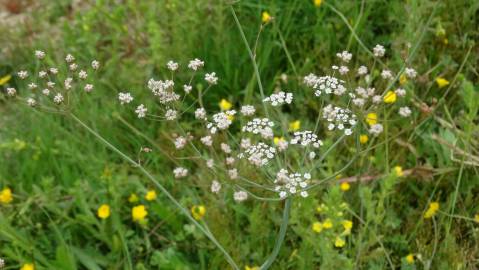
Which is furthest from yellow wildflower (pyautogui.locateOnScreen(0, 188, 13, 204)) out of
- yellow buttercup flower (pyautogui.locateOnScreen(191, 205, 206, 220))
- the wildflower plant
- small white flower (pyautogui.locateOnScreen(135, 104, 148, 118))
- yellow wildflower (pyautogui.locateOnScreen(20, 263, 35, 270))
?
small white flower (pyautogui.locateOnScreen(135, 104, 148, 118))

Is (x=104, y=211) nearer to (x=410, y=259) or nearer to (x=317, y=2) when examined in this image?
(x=410, y=259)

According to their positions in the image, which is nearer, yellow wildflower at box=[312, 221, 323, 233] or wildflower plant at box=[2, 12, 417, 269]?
wildflower plant at box=[2, 12, 417, 269]

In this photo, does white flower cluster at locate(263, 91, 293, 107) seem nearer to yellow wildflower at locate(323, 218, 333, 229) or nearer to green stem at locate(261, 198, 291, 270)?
green stem at locate(261, 198, 291, 270)

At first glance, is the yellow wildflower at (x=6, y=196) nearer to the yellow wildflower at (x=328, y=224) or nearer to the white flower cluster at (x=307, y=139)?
the yellow wildflower at (x=328, y=224)

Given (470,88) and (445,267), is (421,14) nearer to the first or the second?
(470,88)

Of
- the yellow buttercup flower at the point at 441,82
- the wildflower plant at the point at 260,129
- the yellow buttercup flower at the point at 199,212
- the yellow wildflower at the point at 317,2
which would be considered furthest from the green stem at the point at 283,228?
the yellow wildflower at the point at 317,2

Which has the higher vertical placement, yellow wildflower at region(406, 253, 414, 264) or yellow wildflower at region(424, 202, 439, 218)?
yellow wildflower at region(424, 202, 439, 218)

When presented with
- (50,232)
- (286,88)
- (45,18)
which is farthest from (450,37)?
(45,18)

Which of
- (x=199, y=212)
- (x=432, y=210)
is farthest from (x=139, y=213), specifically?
(x=432, y=210)
